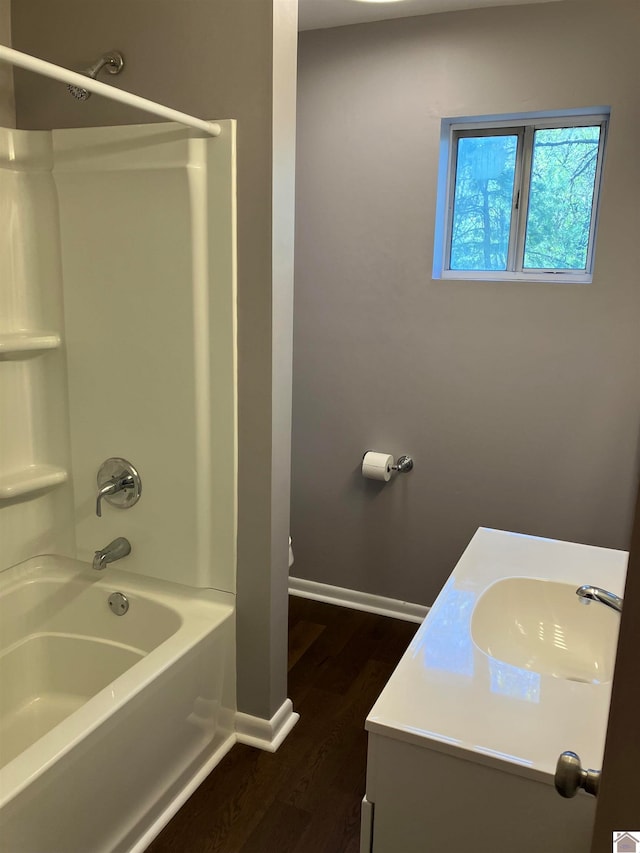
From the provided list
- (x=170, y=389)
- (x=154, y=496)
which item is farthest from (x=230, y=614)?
(x=170, y=389)

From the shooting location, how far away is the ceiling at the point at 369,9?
2414mm

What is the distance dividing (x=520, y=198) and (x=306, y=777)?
2177 millimetres

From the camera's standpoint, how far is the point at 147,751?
1.83m

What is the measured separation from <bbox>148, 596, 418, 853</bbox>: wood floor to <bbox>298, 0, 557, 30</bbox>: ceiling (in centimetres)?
237

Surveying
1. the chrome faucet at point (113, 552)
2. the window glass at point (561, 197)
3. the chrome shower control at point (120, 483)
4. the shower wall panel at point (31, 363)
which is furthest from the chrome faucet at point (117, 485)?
the window glass at point (561, 197)

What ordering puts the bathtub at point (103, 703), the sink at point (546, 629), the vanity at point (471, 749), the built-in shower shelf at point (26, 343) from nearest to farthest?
1. the vanity at point (471, 749)
2. the bathtub at point (103, 703)
3. the sink at point (546, 629)
4. the built-in shower shelf at point (26, 343)

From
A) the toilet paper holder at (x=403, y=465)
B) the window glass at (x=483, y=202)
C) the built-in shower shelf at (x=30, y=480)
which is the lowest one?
the toilet paper holder at (x=403, y=465)

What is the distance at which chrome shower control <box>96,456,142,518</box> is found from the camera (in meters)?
2.19

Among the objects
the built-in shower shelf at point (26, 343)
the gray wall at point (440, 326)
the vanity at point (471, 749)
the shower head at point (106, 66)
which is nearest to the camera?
the vanity at point (471, 749)

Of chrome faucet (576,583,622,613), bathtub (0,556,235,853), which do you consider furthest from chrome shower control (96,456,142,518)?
chrome faucet (576,583,622,613)

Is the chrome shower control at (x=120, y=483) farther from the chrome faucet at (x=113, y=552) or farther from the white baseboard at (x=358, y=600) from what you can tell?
the white baseboard at (x=358, y=600)

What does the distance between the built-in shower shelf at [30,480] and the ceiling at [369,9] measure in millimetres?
1814

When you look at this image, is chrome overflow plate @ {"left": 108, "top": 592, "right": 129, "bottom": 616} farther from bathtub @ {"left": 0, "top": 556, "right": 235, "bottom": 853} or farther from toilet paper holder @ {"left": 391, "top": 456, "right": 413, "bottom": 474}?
toilet paper holder @ {"left": 391, "top": 456, "right": 413, "bottom": 474}

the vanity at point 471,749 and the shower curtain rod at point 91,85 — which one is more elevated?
the shower curtain rod at point 91,85
